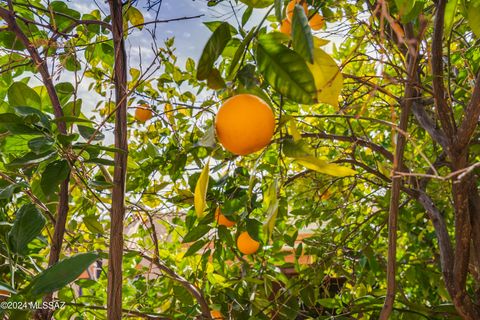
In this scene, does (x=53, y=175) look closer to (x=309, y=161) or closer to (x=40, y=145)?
(x=40, y=145)

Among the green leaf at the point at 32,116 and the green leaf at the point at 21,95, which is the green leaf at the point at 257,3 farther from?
the green leaf at the point at 21,95

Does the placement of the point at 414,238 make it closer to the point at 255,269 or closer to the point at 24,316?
the point at 255,269

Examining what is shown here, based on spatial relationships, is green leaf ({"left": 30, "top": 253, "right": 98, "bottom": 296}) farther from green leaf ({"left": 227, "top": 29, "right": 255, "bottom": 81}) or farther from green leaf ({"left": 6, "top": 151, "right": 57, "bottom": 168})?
green leaf ({"left": 227, "top": 29, "right": 255, "bottom": 81})

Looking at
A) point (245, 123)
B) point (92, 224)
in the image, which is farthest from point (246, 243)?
point (245, 123)

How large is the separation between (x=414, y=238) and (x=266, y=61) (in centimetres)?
191

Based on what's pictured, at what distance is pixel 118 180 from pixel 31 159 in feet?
0.38

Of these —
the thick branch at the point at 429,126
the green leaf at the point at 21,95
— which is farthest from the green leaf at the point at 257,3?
the thick branch at the point at 429,126

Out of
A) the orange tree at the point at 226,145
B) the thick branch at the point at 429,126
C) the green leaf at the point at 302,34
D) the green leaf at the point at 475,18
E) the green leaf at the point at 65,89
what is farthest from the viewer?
the thick branch at the point at 429,126

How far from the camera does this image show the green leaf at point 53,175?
58cm

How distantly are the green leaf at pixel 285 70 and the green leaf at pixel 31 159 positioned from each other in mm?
302

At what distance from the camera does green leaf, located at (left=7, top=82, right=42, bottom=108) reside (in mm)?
721

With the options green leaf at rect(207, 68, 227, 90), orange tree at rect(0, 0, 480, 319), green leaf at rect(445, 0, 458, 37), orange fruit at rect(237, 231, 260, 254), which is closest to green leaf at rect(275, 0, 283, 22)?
orange tree at rect(0, 0, 480, 319)

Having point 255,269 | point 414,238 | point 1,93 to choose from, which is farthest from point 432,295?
point 1,93

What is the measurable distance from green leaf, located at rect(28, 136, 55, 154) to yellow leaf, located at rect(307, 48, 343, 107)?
→ 0.33 m
